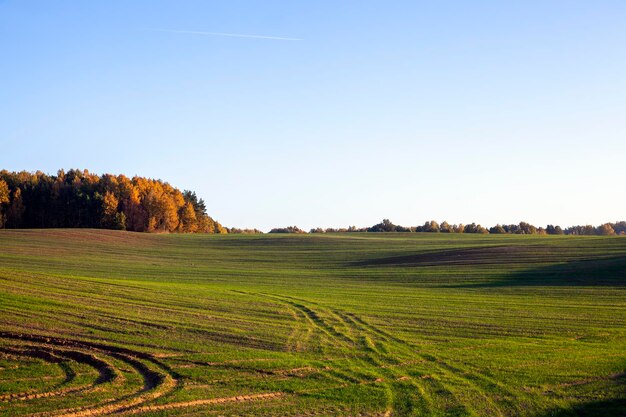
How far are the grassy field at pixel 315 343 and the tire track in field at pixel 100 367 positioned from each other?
2.3 inches

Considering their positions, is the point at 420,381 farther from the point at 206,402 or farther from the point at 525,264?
the point at 525,264

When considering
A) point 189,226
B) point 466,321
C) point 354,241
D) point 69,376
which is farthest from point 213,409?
point 189,226

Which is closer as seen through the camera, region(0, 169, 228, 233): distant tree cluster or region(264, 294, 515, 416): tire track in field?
region(264, 294, 515, 416): tire track in field

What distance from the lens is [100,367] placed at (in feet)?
55.6

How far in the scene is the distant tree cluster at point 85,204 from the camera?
92.4 m

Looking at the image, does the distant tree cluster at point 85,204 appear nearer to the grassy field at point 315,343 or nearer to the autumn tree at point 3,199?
the autumn tree at point 3,199

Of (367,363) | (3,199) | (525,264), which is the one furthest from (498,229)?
(367,363)

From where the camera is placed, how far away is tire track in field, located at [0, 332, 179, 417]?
1392 centimetres

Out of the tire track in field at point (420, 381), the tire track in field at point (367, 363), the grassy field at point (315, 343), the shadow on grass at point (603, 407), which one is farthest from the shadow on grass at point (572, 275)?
the shadow on grass at point (603, 407)

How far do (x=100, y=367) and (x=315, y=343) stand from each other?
744 centimetres

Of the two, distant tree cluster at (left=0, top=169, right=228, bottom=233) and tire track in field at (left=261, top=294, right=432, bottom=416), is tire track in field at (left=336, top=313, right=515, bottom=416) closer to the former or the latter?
tire track in field at (left=261, top=294, right=432, bottom=416)

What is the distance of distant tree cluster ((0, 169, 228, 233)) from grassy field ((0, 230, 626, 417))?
153ft

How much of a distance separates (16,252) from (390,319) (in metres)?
37.8

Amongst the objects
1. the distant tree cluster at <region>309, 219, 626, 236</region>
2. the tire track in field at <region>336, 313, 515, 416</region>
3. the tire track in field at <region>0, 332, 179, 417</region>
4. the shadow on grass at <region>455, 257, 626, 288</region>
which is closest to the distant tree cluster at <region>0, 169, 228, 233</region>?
the distant tree cluster at <region>309, 219, 626, 236</region>
